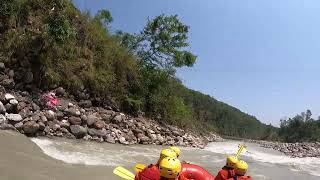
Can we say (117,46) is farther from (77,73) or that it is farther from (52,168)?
(52,168)

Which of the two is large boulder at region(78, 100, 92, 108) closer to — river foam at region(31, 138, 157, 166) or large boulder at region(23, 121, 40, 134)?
river foam at region(31, 138, 157, 166)

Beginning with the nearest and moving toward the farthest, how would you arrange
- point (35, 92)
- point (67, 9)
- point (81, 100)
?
point (35, 92) → point (81, 100) → point (67, 9)

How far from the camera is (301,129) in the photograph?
56.3 m

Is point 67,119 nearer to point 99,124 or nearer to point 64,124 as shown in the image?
point 64,124

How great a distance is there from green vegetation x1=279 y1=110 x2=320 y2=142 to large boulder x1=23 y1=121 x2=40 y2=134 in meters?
43.5

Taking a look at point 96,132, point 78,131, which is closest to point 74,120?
point 78,131

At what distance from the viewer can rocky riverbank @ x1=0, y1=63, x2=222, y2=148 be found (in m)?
10.5

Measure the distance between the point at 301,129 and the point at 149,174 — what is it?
5309 centimetres

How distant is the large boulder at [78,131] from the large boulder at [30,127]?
1267mm

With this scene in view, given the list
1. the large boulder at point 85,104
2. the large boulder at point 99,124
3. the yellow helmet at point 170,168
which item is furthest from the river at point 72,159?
the yellow helmet at point 170,168

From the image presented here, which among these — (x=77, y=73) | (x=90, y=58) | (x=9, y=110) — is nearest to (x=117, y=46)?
(x=90, y=58)

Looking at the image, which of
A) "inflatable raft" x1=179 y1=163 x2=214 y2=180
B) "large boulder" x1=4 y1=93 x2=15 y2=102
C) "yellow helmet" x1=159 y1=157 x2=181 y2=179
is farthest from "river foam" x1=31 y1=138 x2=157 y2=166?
"yellow helmet" x1=159 y1=157 x2=181 y2=179

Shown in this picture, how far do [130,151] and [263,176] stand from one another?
3517 millimetres

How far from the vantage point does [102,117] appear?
13141mm
